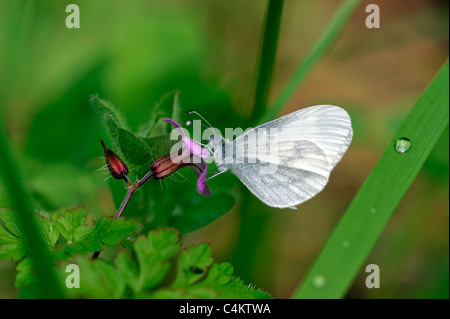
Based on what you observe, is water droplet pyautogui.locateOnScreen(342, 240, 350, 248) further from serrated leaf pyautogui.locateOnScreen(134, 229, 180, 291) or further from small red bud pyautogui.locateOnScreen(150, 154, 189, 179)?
small red bud pyautogui.locateOnScreen(150, 154, 189, 179)

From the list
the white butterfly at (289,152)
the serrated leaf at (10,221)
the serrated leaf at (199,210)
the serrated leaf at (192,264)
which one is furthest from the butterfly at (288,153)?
the serrated leaf at (10,221)

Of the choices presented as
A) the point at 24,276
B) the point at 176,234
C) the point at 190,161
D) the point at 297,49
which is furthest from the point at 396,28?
the point at 24,276

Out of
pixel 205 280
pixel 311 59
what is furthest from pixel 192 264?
pixel 311 59

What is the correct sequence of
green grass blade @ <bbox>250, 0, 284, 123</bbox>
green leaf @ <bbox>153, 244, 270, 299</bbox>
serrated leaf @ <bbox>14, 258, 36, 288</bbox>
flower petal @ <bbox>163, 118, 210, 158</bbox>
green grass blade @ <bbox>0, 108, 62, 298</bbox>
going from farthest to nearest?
green grass blade @ <bbox>250, 0, 284, 123</bbox> < flower petal @ <bbox>163, 118, 210, 158</bbox> < green leaf @ <bbox>153, 244, 270, 299</bbox> < serrated leaf @ <bbox>14, 258, 36, 288</bbox> < green grass blade @ <bbox>0, 108, 62, 298</bbox>

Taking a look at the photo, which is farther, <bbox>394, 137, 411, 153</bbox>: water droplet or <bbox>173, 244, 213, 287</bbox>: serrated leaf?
<bbox>394, 137, 411, 153</bbox>: water droplet

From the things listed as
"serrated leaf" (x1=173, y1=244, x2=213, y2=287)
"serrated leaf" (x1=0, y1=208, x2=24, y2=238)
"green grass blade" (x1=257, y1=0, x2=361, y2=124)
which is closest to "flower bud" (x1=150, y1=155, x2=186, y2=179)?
"serrated leaf" (x1=173, y1=244, x2=213, y2=287)

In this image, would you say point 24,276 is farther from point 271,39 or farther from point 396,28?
point 396,28
